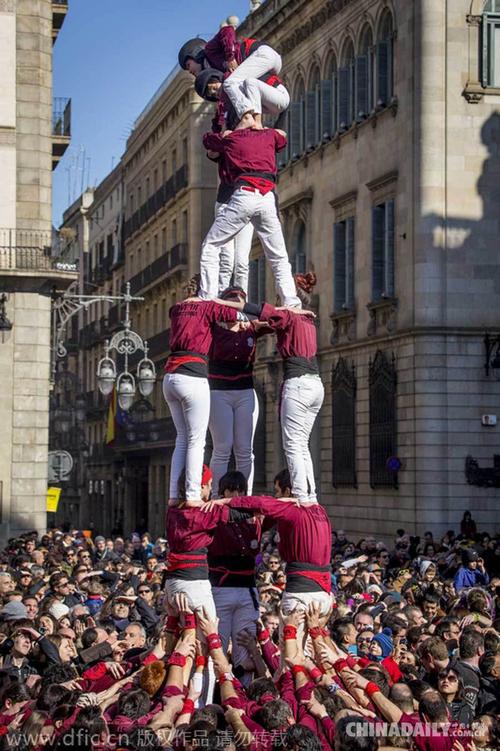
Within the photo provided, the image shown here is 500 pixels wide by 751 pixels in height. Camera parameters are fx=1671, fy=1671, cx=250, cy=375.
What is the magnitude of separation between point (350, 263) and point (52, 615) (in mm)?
25270

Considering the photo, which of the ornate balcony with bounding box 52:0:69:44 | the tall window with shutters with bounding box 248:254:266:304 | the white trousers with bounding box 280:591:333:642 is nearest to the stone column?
the ornate balcony with bounding box 52:0:69:44

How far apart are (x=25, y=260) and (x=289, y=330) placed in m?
20.4

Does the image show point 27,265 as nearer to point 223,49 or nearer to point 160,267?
point 223,49

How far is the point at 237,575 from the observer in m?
13.8

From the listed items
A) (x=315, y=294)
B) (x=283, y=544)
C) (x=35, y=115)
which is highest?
(x=35, y=115)

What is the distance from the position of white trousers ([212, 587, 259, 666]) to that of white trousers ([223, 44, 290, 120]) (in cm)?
416

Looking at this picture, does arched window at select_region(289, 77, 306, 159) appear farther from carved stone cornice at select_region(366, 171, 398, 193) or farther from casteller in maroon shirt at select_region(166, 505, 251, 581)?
casteller in maroon shirt at select_region(166, 505, 251, 581)

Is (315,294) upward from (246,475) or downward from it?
upward

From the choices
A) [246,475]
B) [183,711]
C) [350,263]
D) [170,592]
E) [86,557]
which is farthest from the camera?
[350,263]

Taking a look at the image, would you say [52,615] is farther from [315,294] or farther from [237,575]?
[315,294]

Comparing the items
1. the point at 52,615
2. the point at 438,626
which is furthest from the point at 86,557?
the point at 438,626

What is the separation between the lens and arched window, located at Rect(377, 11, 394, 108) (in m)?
36.8

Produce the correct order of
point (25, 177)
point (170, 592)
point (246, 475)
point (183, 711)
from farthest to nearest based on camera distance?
point (25, 177)
point (246, 475)
point (170, 592)
point (183, 711)

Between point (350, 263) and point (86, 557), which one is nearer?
point (86, 557)
